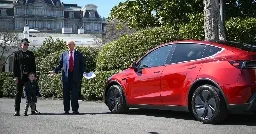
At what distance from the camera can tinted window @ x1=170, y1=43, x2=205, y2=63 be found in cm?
686

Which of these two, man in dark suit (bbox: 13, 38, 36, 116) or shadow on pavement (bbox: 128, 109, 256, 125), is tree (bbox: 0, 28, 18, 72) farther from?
shadow on pavement (bbox: 128, 109, 256, 125)

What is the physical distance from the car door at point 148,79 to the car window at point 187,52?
252 mm

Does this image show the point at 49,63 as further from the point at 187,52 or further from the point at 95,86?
the point at 187,52

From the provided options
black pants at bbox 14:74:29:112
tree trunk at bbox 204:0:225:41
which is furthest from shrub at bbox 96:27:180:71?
black pants at bbox 14:74:29:112

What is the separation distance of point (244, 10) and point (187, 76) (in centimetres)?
1429

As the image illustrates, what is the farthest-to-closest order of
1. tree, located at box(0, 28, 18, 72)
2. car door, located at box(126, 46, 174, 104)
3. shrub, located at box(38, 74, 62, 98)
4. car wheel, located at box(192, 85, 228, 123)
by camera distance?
tree, located at box(0, 28, 18, 72), shrub, located at box(38, 74, 62, 98), car door, located at box(126, 46, 174, 104), car wheel, located at box(192, 85, 228, 123)

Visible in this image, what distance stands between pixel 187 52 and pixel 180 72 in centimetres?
42

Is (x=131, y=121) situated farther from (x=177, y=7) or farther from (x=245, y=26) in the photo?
(x=177, y=7)

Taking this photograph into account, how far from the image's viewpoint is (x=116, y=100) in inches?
334

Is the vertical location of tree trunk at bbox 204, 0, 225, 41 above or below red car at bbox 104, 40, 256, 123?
above

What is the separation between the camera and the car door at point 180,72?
265 inches

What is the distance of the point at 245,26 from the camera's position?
13188 millimetres

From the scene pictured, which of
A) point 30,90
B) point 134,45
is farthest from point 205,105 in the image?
point 134,45

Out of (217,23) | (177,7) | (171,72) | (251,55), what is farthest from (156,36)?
(177,7)
